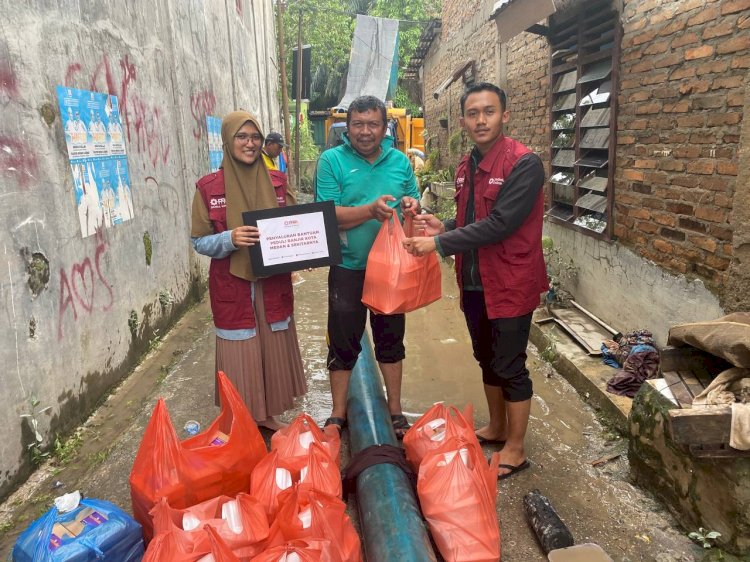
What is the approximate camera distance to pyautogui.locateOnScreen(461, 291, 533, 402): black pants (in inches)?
104

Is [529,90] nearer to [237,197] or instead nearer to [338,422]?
[237,197]

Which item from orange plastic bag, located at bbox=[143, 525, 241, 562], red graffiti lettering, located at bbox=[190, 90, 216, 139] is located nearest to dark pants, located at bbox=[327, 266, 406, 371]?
orange plastic bag, located at bbox=[143, 525, 241, 562]

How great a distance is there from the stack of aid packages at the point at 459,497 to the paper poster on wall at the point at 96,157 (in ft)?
8.91

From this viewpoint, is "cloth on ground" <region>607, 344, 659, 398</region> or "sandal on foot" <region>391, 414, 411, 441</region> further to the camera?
"cloth on ground" <region>607, 344, 659, 398</region>

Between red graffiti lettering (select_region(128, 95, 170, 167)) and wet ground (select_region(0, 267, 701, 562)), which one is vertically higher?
red graffiti lettering (select_region(128, 95, 170, 167))

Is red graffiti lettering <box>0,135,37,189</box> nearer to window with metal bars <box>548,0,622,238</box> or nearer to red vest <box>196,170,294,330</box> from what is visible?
red vest <box>196,170,294,330</box>

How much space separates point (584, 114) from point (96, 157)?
Answer: 4.06 metres

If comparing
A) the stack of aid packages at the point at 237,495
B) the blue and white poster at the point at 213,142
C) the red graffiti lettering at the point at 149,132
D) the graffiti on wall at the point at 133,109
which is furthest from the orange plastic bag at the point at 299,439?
the blue and white poster at the point at 213,142

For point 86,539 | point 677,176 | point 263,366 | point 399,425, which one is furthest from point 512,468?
point 677,176

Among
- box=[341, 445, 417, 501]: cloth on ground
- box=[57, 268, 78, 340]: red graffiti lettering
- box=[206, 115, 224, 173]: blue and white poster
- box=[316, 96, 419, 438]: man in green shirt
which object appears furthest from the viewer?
box=[206, 115, 224, 173]: blue and white poster

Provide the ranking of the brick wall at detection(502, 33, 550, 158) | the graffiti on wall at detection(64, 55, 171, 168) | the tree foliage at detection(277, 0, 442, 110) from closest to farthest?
the graffiti on wall at detection(64, 55, 171, 168) < the brick wall at detection(502, 33, 550, 158) < the tree foliage at detection(277, 0, 442, 110)

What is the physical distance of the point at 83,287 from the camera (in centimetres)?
341

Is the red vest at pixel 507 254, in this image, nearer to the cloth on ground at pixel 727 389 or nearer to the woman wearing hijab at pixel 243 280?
the cloth on ground at pixel 727 389

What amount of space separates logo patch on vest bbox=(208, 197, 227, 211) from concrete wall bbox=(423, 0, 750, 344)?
281 centimetres
